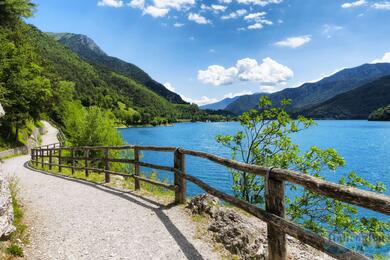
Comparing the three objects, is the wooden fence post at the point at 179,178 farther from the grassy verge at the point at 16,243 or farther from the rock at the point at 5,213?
the rock at the point at 5,213

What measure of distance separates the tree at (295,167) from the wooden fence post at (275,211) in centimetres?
634

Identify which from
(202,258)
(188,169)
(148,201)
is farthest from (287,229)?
(188,169)

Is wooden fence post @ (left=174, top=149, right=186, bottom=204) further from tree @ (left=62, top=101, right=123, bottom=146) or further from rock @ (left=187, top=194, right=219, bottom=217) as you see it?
tree @ (left=62, top=101, right=123, bottom=146)

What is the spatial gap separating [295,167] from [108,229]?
7.95 m

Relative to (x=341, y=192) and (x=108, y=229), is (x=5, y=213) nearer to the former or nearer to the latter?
(x=108, y=229)

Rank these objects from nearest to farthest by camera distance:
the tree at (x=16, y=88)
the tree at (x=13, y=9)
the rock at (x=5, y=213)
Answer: the rock at (x=5, y=213) → the tree at (x=16, y=88) → the tree at (x=13, y=9)

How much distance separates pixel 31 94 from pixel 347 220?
124 ft

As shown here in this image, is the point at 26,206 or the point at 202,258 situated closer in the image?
the point at 202,258

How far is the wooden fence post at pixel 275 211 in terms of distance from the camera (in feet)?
14.4

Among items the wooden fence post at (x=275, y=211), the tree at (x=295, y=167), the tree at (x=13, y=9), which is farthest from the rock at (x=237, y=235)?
the tree at (x=13, y=9)

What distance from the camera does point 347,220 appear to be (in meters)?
9.80

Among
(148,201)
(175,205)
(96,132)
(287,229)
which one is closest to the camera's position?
A: (287,229)

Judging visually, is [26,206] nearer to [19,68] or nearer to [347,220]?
[347,220]

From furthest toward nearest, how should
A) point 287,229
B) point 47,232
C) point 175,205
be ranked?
point 175,205
point 47,232
point 287,229
